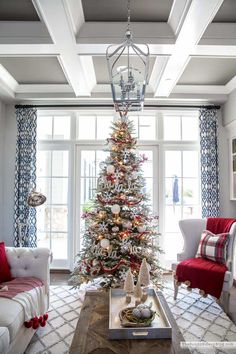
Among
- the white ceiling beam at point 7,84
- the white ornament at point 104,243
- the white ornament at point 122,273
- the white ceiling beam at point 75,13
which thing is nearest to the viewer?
the white ceiling beam at point 75,13

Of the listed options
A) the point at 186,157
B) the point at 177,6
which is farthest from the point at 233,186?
the point at 177,6

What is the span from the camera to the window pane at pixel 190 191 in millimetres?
4723

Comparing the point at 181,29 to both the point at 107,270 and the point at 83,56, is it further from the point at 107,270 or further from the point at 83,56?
the point at 107,270

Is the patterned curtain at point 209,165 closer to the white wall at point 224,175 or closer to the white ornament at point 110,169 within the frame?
the white wall at point 224,175

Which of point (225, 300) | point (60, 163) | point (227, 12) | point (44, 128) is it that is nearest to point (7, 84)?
point (44, 128)

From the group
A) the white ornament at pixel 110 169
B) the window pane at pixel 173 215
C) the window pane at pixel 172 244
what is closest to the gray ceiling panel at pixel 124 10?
the white ornament at pixel 110 169

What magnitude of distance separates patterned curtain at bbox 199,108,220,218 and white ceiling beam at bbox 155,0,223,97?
1028mm

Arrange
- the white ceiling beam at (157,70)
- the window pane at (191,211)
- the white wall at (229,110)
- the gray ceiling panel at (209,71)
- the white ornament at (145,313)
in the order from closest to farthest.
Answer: the white ornament at (145,313)
the white ceiling beam at (157,70)
the gray ceiling panel at (209,71)
the white wall at (229,110)
the window pane at (191,211)

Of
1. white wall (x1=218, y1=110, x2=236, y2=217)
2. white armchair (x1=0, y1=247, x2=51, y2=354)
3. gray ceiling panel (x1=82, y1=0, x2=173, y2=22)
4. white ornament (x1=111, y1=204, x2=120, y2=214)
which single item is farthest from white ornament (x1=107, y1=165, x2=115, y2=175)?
white wall (x1=218, y1=110, x2=236, y2=217)

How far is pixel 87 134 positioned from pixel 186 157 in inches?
73.5

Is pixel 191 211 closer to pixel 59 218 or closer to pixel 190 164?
pixel 190 164

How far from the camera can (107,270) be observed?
3.17 m

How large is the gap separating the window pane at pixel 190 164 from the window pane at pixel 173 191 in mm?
217

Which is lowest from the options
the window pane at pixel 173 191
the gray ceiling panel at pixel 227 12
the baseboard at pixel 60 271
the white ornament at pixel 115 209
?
the baseboard at pixel 60 271
